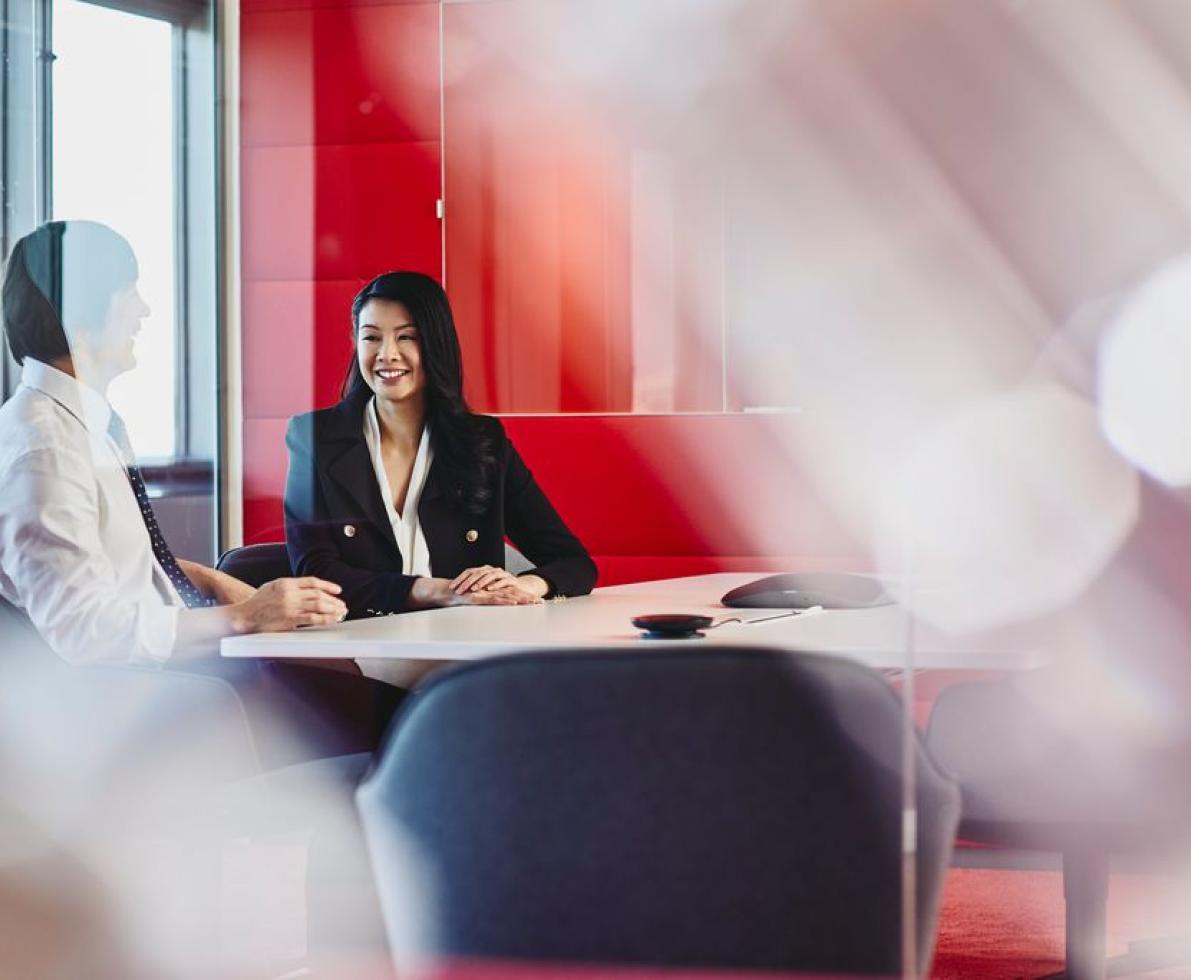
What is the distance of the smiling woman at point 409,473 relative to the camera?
9.62ft

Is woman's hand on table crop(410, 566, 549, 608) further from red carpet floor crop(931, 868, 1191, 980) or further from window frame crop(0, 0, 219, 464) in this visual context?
window frame crop(0, 0, 219, 464)

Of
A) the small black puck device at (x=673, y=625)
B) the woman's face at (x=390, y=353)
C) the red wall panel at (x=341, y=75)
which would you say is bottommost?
the small black puck device at (x=673, y=625)

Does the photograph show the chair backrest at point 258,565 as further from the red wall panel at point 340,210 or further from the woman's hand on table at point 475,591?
the red wall panel at point 340,210

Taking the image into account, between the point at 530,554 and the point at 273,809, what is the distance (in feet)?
2.73

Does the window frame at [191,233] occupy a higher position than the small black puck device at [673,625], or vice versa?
the window frame at [191,233]

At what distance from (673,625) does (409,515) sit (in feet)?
3.73

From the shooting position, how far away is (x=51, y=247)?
8.07 feet

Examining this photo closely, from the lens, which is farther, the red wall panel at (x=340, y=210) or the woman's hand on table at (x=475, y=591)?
the red wall panel at (x=340, y=210)

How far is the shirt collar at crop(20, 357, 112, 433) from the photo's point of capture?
2357 mm

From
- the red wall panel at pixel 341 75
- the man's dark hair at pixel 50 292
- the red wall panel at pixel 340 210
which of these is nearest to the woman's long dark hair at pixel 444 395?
the man's dark hair at pixel 50 292

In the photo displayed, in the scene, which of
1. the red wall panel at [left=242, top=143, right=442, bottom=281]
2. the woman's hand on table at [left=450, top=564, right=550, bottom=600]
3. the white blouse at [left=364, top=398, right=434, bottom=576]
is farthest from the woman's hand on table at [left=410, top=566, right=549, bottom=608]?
the red wall panel at [left=242, top=143, right=442, bottom=281]

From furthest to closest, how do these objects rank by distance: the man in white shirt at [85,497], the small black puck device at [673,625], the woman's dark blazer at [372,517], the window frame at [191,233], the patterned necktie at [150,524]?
the window frame at [191,233] → the woman's dark blazer at [372,517] → the patterned necktie at [150,524] → the man in white shirt at [85,497] → the small black puck device at [673,625]

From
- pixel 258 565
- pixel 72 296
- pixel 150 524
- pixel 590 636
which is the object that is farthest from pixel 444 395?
pixel 590 636

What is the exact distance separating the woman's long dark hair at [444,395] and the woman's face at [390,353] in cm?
1
